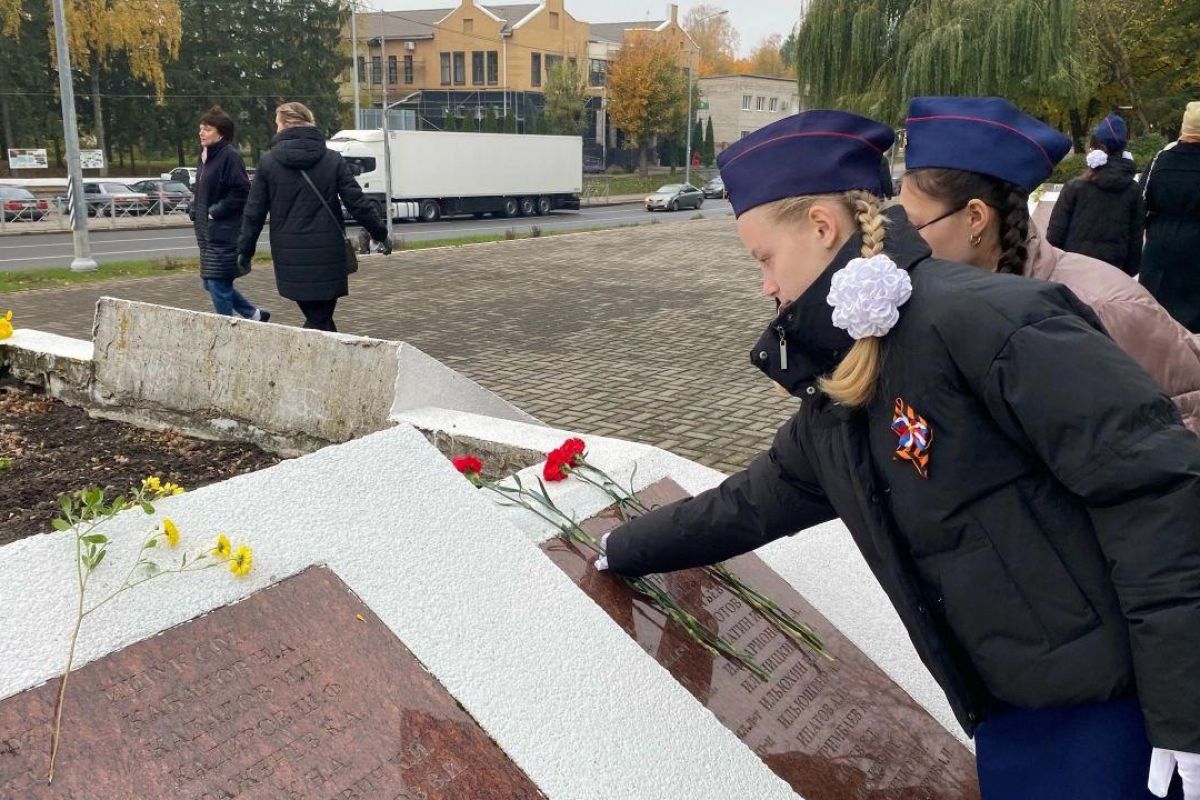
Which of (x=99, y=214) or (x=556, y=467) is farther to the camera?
(x=99, y=214)

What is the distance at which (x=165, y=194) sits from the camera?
2772 centimetres

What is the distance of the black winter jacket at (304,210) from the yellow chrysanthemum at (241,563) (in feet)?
13.6

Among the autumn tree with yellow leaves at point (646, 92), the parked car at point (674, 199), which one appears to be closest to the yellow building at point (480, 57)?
the autumn tree with yellow leaves at point (646, 92)

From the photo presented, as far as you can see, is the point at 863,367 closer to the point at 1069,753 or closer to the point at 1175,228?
the point at 1069,753

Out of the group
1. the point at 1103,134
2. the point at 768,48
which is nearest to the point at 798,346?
the point at 1103,134

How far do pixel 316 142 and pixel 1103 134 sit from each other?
468 centimetres

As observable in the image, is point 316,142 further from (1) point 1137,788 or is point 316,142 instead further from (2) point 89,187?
(2) point 89,187

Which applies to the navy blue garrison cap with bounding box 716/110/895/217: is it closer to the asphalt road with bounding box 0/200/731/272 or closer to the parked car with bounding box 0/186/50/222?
the asphalt road with bounding box 0/200/731/272

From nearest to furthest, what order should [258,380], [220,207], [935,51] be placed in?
[258,380] → [220,207] → [935,51]

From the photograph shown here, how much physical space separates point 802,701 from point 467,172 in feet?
97.1

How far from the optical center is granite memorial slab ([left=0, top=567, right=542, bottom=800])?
155 cm

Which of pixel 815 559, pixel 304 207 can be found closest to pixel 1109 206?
pixel 815 559

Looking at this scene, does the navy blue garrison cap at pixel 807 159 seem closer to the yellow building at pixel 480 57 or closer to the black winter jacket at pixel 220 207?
the black winter jacket at pixel 220 207

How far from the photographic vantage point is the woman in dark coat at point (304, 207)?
5820 mm
